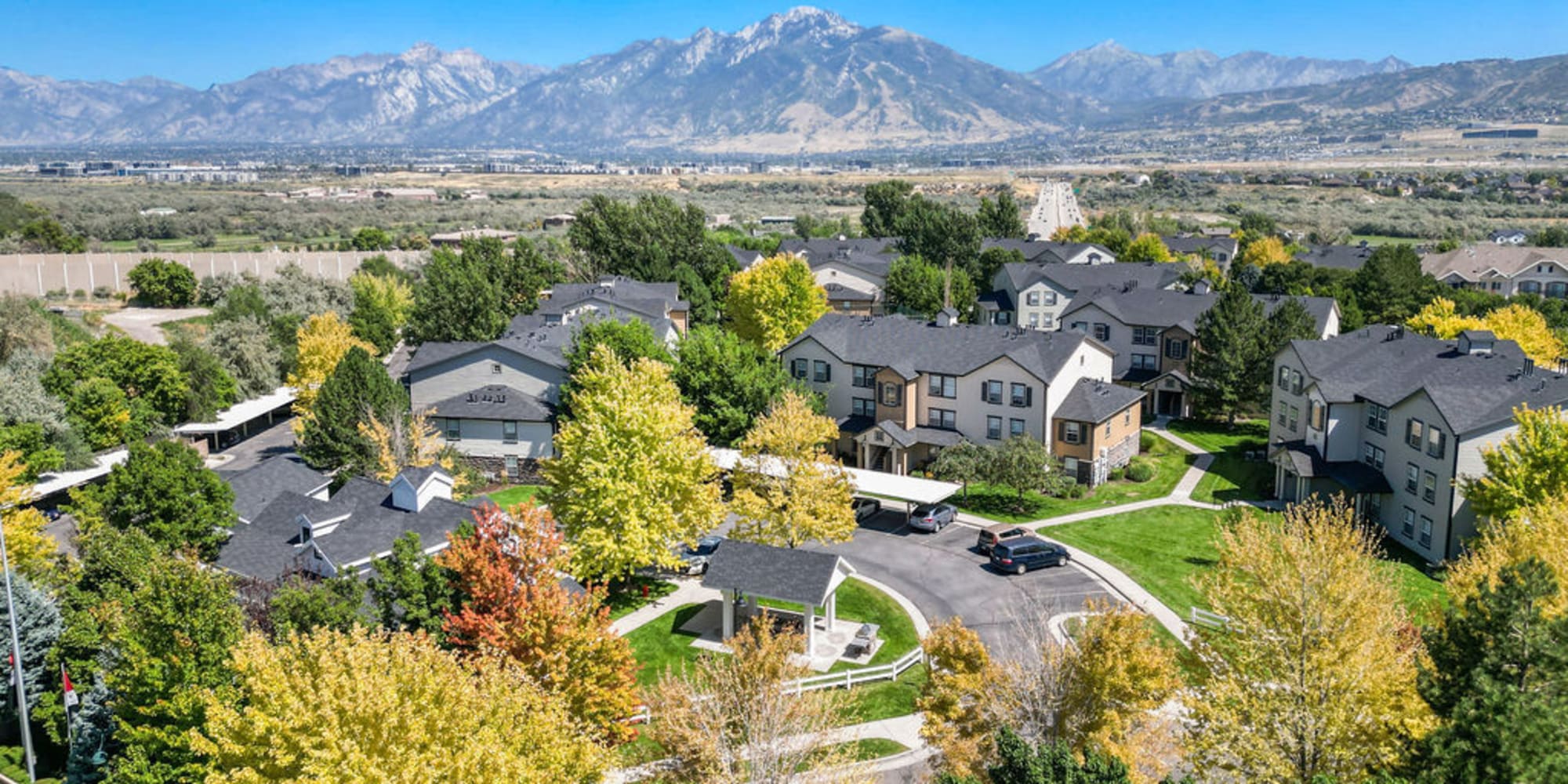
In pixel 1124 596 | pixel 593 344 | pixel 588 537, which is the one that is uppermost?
pixel 593 344

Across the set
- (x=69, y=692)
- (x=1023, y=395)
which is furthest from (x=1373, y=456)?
(x=69, y=692)

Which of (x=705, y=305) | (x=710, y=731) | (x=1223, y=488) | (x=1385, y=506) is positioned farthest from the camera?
(x=705, y=305)

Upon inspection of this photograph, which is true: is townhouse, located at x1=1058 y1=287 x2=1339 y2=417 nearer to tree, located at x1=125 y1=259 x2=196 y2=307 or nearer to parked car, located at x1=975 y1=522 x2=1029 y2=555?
parked car, located at x1=975 y1=522 x2=1029 y2=555

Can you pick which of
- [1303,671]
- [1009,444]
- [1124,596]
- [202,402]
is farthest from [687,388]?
[1303,671]

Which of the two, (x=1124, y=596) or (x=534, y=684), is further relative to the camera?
(x=1124, y=596)

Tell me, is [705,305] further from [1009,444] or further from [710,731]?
[710,731]

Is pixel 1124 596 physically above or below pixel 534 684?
below

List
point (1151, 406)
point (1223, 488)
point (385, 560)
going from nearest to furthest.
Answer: point (385, 560)
point (1223, 488)
point (1151, 406)

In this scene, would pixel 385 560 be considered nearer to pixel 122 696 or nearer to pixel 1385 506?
pixel 122 696
